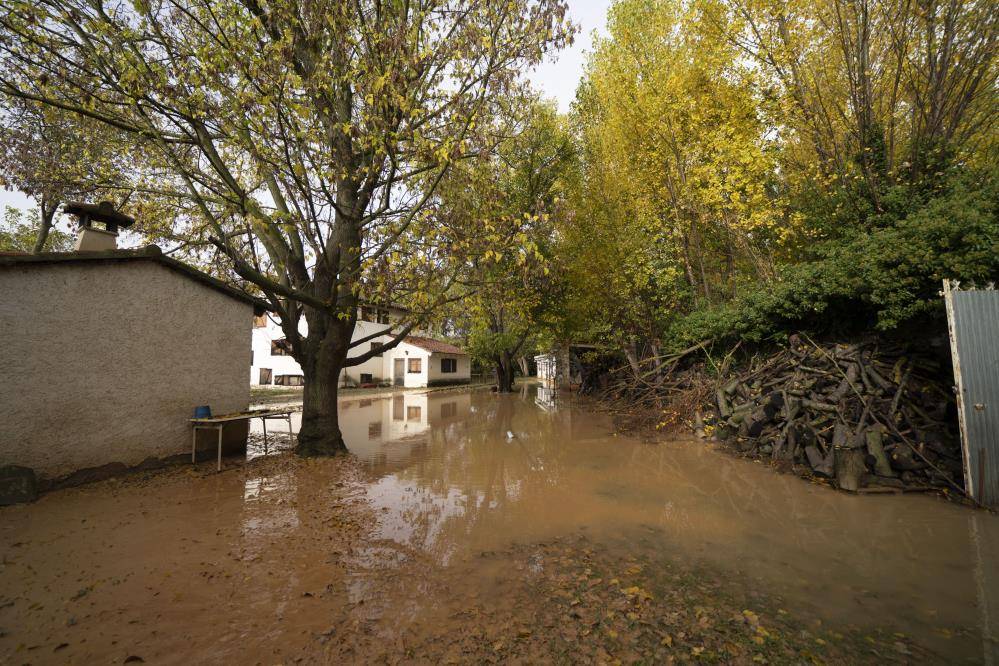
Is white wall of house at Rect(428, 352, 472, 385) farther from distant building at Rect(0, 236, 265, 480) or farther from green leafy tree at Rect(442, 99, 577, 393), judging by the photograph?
distant building at Rect(0, 236, 265, 480)

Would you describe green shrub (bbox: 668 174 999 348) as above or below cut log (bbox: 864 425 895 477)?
above

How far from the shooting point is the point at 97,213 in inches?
330

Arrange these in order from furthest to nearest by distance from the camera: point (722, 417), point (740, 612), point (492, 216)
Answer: point (722, 417)
point (492, 216)
point (740, 612)

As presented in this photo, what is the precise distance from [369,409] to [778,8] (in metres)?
19.9

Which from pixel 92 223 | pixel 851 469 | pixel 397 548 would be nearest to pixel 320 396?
pixel 397 548

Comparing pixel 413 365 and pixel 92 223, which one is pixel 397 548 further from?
pixel 413 365

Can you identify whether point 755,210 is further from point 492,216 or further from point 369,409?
point 369,409

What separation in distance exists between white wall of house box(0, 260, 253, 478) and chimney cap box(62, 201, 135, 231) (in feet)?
5.84

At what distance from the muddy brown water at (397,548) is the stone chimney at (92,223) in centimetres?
479

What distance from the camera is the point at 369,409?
64.5 ft

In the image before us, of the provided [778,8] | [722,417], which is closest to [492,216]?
[722,417]

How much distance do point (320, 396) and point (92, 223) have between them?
595 centimetres

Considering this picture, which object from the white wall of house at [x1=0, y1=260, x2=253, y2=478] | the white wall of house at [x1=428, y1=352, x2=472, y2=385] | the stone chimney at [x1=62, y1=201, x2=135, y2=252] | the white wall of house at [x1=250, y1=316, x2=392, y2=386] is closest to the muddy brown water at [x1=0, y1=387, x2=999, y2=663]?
the white wall of house at [x1=0, y1=260, x2=253, y2=478]

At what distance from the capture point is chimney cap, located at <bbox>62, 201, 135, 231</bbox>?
8156 millimetres
